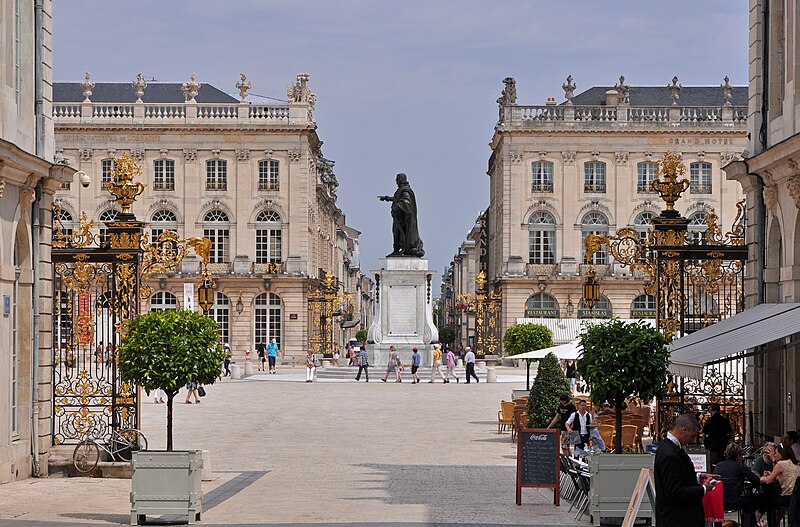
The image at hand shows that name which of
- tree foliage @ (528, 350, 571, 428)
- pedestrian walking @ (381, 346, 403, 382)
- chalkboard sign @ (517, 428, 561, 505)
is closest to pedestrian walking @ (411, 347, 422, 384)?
pedestrian walking @ (381, 346, 403, 382)

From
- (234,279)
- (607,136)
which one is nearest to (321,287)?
(234,279)

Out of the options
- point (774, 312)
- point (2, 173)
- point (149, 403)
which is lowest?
point (149, 403)

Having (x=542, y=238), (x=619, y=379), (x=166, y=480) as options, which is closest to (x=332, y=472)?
(x=166, y=480)

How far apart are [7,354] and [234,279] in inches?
2390

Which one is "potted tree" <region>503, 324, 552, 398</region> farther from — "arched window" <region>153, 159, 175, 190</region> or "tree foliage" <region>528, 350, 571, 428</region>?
"arched window" <region>153, 159, 175, 190</region>

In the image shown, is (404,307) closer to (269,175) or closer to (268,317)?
(268,317)

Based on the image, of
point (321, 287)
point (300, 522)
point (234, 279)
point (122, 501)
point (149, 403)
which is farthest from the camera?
point (321, 287)

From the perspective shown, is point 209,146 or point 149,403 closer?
point 149,403

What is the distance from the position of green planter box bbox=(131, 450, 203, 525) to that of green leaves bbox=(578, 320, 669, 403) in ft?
14.9

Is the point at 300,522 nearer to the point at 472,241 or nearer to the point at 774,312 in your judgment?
the point at 774,312

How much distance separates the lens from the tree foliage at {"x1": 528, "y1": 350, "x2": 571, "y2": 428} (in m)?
21.6

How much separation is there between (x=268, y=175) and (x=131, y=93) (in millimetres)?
12706

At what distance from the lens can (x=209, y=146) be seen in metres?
79.8

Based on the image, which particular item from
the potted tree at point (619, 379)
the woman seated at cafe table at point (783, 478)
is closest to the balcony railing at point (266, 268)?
the potted tree at point (619, 379)
